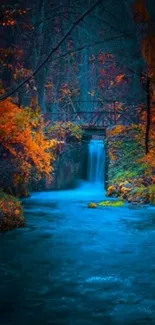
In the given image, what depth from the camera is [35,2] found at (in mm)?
19703

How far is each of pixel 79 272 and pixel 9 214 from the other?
445 cm

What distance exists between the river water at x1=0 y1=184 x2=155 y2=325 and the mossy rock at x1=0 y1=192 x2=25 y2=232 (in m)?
0.30

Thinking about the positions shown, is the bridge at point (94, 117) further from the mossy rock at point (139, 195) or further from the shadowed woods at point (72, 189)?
the mossy rock at point (139, 195)

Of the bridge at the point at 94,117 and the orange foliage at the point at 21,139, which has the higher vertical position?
the bridge at the point at 94,117

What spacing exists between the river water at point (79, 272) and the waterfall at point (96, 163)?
46.1ft

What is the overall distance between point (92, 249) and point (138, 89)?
61.3ft

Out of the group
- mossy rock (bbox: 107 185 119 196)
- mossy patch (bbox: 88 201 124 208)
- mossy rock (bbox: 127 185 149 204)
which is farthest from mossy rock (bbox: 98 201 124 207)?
mossy rock (bbox: 107 185 119 196)

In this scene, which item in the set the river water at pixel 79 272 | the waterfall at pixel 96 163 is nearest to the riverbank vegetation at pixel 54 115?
the waterfall at pixel 96 163

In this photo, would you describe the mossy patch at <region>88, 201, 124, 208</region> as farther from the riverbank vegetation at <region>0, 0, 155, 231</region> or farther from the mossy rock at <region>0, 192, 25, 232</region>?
the mossy rock at <region>0, 192, 25, 232</region>

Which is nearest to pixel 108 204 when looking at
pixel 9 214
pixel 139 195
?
pixel 139 195

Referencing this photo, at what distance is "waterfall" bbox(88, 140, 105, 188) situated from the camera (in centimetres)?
2894

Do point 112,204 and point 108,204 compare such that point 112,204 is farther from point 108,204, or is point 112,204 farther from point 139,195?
point 139,195

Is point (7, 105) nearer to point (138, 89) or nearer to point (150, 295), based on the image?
point (150, 295)

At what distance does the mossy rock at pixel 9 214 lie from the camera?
11.8m
